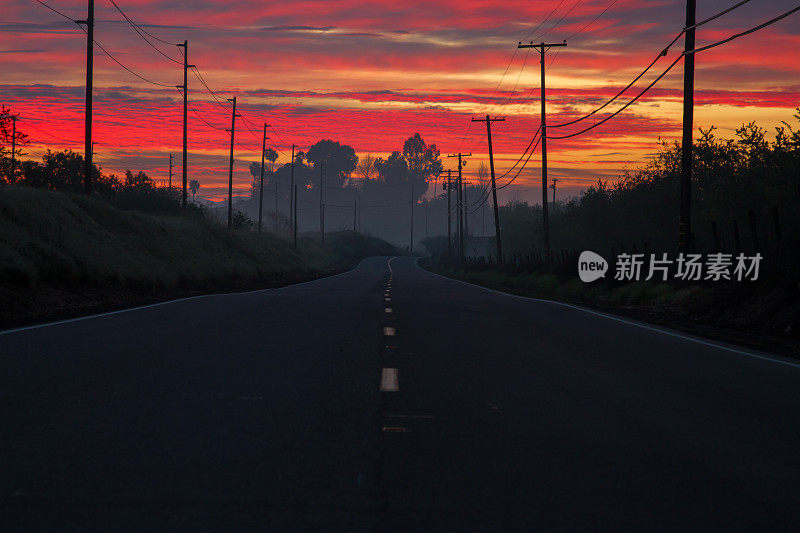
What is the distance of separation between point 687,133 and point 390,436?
22867 millimetres

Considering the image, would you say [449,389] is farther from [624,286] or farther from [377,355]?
[624,286]

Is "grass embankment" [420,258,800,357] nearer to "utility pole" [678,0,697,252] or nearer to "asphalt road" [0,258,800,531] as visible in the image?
"utility pole" [678,0,697,252]

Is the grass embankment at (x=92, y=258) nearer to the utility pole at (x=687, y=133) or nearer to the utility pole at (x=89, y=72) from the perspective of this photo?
the utility pole at (x=89, y=72)

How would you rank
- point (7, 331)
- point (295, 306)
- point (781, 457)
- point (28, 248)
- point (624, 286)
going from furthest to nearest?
1. point (624, 286)
2. point (28, 248)
3. point (295, 306)
4. point (7, 331)
5. point (781, 457)

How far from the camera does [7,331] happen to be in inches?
543

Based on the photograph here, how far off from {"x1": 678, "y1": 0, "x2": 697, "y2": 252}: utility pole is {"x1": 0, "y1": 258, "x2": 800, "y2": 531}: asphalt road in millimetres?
14641

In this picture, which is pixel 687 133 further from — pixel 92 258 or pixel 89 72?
pixel 89 72

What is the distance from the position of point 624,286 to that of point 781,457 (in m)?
24.7

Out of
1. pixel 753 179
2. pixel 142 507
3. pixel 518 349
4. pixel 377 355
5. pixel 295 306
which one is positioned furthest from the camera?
pixel 753 179

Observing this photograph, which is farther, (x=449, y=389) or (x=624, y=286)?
(x=624, y=286)

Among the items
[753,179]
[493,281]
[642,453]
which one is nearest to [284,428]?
[642,453]

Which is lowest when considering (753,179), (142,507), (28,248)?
(142,507)

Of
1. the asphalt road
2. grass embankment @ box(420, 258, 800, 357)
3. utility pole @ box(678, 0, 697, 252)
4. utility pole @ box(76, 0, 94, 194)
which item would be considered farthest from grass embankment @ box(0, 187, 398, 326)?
utility pole @ box(678, 0, 697, 252)

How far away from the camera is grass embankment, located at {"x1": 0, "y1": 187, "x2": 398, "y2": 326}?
73.7 feet
